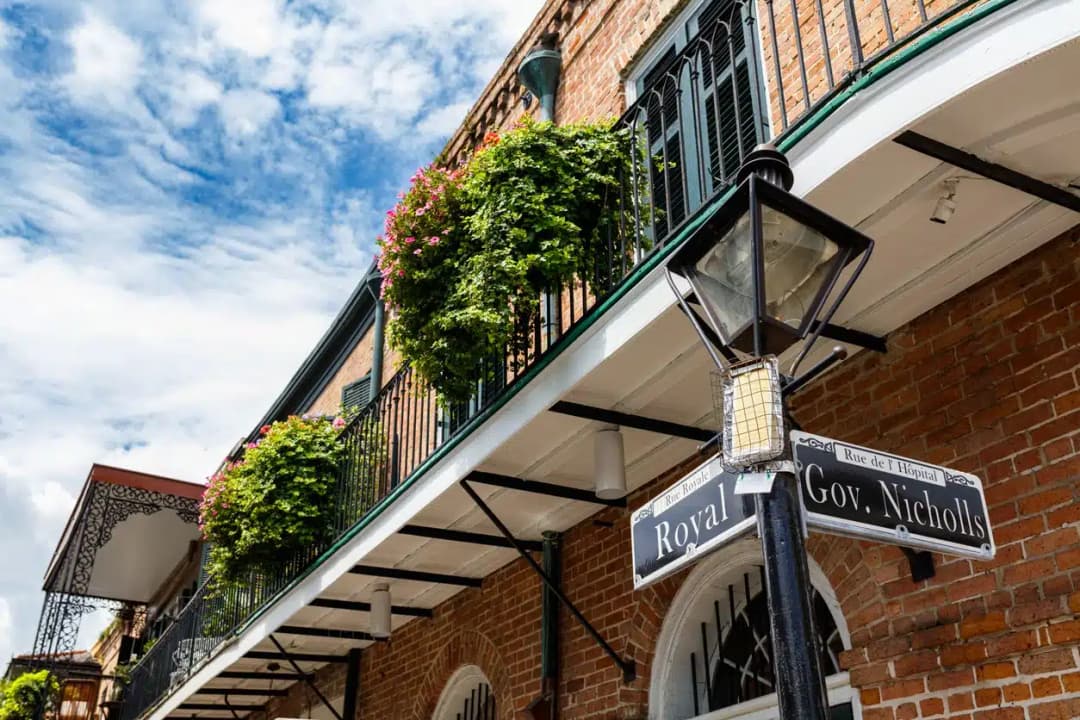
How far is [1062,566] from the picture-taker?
11.7ft

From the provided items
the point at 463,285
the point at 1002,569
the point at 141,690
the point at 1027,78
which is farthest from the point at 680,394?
the point at 141,690

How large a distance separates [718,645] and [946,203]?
2858 millimetres

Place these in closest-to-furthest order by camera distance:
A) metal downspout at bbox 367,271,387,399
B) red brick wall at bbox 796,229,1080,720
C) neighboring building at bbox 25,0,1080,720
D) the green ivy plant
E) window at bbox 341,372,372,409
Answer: neighboring building at bbox 25,0,1080,720
red brick wall at bbox 796,229,1080,720
metal downspout at bbox 367,271,387,399
window at bbox 341,372,372,409
the green ivy plant

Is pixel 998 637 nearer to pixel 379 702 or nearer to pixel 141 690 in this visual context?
pixel 379 702

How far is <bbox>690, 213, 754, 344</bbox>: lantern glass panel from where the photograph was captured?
246 cm

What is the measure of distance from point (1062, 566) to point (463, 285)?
324 cm

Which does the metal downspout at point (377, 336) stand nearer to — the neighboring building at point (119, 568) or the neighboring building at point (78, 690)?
the neighboring building at point (119, 568)

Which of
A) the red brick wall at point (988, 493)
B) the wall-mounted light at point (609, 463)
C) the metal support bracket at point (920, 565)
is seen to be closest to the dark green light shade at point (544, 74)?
the wall-mounted light at point (609, 463)

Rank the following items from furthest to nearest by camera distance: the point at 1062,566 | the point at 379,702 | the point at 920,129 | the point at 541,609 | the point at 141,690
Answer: the point at 141,690 < the point at 379,702 < the point at 541,609 < the point at 1062,566 < the point at 920,129

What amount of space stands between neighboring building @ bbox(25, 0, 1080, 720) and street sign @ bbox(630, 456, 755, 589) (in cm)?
140

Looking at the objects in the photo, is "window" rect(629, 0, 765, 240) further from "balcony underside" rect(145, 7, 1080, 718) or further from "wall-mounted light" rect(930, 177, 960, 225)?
"wall-mounted light" rect(930, 177, 960, 225)

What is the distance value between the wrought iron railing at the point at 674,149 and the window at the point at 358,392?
3.24m

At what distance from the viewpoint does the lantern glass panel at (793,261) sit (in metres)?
2.48

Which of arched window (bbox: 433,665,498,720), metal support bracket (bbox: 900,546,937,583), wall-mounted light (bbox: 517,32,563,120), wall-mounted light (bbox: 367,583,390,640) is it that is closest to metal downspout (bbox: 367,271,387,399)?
wall-mounted light (bbox: 517,32,563,120)
